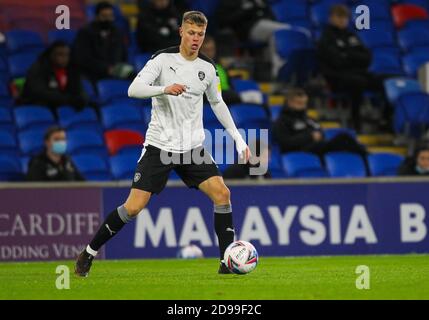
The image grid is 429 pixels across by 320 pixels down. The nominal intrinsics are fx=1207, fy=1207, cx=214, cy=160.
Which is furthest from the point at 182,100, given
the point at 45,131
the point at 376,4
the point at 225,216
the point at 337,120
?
the point at 376,4

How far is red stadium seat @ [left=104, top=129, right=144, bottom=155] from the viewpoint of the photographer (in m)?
16.5

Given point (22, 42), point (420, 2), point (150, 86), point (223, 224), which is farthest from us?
point (420, 2)

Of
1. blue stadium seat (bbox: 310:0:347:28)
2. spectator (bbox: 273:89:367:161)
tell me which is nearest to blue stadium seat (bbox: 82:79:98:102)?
spectator (bbox: 273:89:367:161)

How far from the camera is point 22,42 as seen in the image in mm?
18031

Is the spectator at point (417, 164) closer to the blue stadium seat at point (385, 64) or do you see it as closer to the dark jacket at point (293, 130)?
the dark jacket at point (293, 130)

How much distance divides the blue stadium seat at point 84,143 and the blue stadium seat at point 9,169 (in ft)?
2.89

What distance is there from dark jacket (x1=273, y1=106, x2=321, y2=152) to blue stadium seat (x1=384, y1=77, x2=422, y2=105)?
2.10 m

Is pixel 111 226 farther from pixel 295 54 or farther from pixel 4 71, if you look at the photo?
pixel 295 54

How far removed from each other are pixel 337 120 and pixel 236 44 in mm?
2055

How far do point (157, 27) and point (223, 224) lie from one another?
26.0 ft

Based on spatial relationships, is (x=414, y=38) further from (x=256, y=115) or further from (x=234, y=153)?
(x=234, y=153)

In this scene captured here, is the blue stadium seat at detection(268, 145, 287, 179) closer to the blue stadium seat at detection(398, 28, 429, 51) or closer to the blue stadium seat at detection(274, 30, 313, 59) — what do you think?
Result: the blue stadium seat at detection(274, 30, 313, 59)

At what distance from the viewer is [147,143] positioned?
10.5 metres

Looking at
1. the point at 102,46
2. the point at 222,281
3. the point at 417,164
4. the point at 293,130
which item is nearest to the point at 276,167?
the point at 293,130
